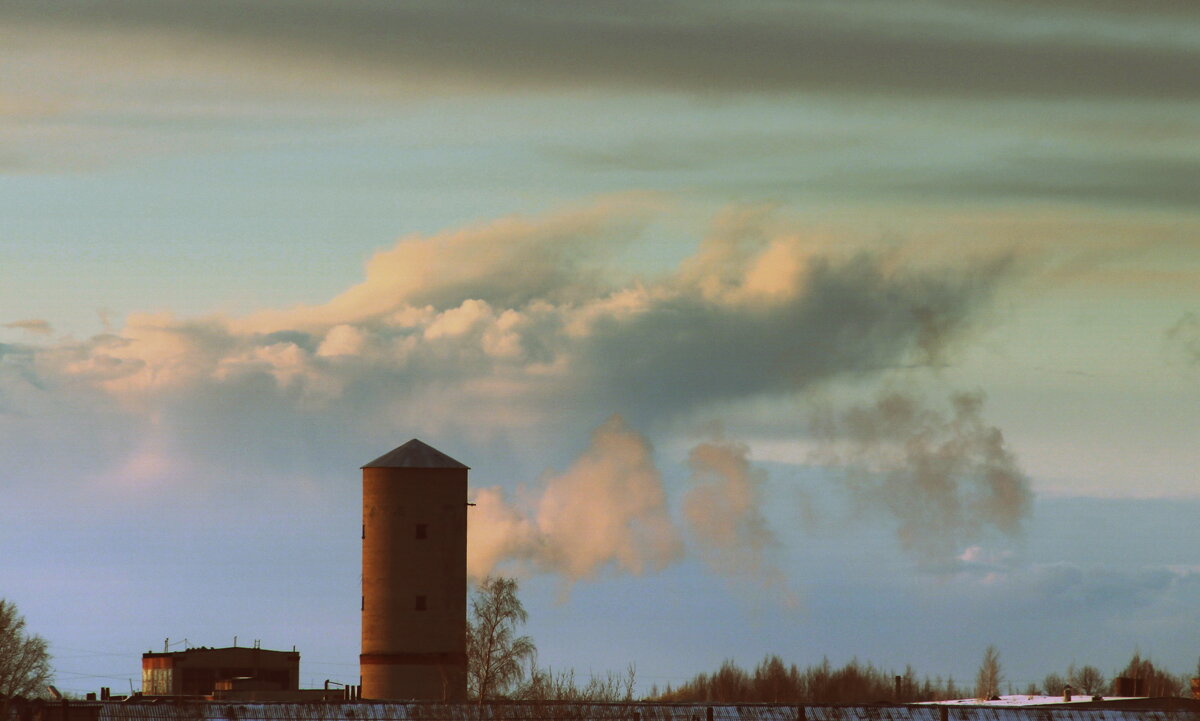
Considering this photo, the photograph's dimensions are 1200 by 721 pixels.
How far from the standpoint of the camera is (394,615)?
7325 centimetres

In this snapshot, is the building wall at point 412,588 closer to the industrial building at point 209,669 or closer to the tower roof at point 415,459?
the tower roof at point 415,459

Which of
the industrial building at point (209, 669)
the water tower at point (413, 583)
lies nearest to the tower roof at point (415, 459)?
the water tower at point (413, 583)

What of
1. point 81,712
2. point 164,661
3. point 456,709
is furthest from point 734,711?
point 164,661

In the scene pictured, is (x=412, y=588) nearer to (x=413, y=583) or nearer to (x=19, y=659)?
(x=413, y=583)

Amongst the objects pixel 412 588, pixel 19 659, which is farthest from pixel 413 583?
pixel 19 659

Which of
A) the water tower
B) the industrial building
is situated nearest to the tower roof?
the water tower

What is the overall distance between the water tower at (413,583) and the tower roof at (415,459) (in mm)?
59

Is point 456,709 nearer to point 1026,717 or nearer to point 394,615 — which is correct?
point 394,615

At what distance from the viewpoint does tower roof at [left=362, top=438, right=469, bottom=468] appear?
75062 mm

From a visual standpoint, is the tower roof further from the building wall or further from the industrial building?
the industrial building

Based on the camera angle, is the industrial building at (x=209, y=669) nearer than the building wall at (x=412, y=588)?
No

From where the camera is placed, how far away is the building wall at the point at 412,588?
73.2 meters

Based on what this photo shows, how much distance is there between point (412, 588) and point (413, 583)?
0.21 metres

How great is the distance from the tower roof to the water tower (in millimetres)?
59
